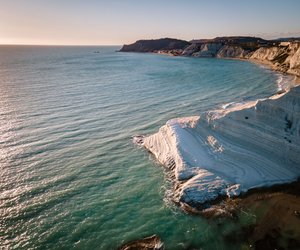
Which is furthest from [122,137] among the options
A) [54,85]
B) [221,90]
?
[54,85]

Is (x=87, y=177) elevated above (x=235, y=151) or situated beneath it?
situated beneath

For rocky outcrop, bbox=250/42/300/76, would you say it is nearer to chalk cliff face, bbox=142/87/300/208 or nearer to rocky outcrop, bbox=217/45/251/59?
rocky outcrop, bbox=217/45/251/59

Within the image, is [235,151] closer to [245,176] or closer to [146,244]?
[245,176]

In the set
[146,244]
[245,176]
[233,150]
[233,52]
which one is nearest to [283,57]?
[233,52]

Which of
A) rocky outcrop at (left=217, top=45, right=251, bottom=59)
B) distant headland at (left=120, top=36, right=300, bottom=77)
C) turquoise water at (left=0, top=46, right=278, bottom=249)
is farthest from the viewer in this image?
rocky outcrop at (left=217, top=45, right=251, bottom=59)

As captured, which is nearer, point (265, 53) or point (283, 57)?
point (283, 57)

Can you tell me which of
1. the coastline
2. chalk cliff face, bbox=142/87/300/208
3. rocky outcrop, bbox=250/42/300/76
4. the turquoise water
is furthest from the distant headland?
the coastline
